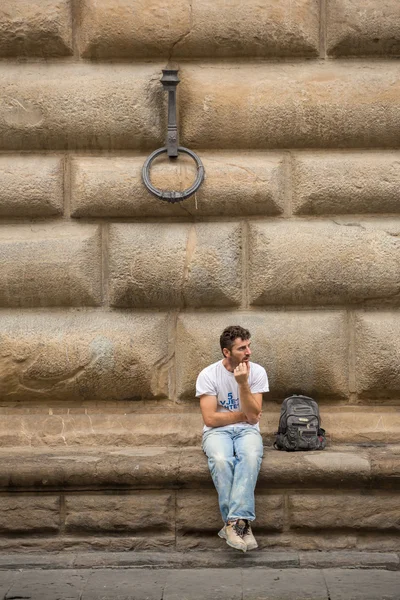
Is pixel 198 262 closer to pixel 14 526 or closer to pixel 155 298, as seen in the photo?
pixel 155 298

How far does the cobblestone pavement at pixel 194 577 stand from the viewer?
234 inches

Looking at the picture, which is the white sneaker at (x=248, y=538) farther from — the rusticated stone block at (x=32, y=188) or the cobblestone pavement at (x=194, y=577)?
the rusticated stone block at (x=32, y=188)

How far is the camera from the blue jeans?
6.29 m

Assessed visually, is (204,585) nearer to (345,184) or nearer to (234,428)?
(234,428)

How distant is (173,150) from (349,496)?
2180 mm

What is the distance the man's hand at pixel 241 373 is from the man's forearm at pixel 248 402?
0.03 meters

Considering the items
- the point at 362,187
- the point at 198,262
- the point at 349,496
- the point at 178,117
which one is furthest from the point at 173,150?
the point at 349,496

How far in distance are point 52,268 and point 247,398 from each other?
1393 mm

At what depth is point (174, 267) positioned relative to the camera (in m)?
6.97

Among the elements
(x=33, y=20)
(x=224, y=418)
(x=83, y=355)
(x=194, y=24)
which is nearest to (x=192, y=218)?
(x=83, y=355)

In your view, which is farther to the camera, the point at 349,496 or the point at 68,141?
the point at 68,141

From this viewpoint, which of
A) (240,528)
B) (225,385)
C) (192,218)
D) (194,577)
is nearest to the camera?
(194,577)

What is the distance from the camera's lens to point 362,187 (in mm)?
6984

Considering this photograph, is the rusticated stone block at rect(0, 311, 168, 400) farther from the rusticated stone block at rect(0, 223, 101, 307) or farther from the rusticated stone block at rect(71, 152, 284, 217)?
the rusticated stone block at rect(71, 152, 284, 217)
